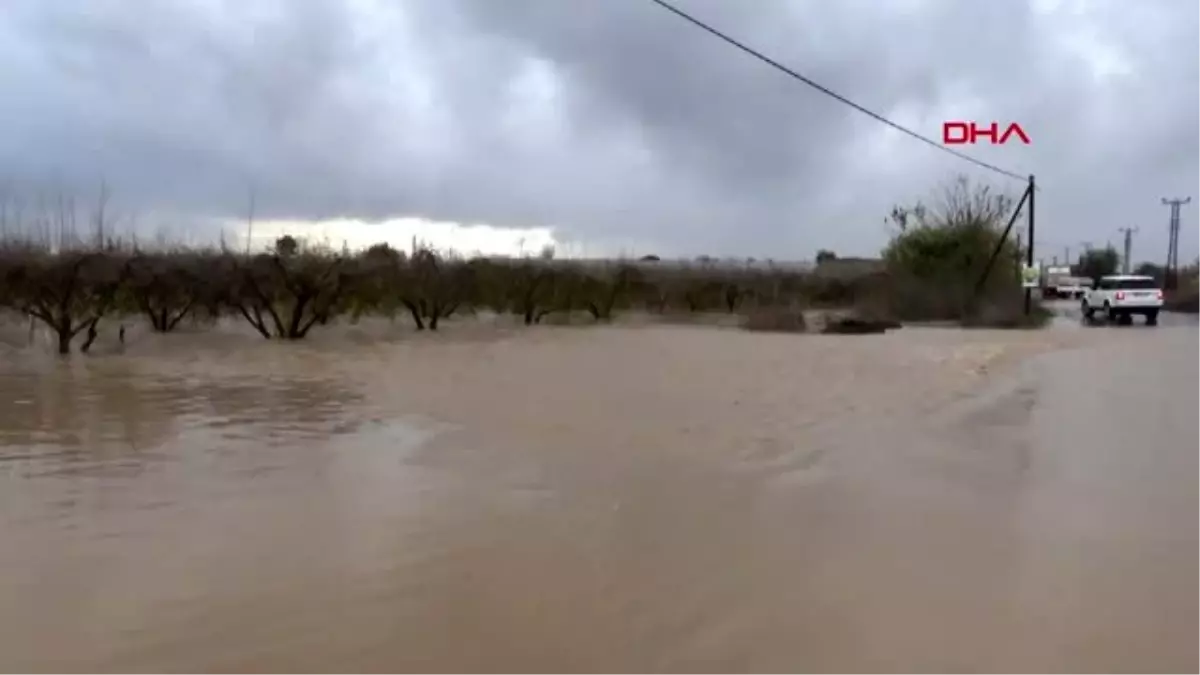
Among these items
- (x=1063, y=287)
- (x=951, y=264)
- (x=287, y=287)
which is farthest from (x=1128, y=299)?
(x=1063, y=287)

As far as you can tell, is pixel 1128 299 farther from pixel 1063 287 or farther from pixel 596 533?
pixel 1063 287

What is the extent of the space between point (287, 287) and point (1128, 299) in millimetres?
27798

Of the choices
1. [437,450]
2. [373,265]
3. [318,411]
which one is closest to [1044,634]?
[437,450]

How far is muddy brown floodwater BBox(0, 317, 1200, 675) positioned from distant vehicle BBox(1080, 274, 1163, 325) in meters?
25.6

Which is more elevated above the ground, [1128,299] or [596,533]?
[1128,299]

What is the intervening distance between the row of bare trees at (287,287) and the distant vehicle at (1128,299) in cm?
1645

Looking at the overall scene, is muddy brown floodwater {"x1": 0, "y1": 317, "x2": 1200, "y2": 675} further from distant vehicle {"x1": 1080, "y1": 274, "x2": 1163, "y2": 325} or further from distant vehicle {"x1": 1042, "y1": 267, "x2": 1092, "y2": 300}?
distant vehicle {"x1": 1042, "y1": 267, "x2": 1092, "y2": 300}

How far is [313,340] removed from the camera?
80.4 ft

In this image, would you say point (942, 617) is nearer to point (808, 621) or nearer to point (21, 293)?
point (808, 621)

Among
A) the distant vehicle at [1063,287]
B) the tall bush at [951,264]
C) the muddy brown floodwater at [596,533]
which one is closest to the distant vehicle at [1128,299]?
the tall bush at [951,264]

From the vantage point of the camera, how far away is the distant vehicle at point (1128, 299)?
119 ft

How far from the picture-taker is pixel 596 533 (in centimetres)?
637

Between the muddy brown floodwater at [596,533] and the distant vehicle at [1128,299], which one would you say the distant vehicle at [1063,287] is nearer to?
the distant vehicle at [1128,299]

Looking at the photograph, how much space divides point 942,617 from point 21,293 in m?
19.6
